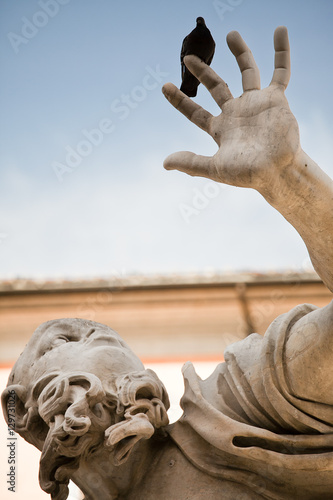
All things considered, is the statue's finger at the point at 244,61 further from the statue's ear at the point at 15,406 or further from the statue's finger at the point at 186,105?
the statue's ear at the point at 15,406

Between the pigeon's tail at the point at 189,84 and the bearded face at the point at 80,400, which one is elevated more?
the pigeon's tail at the point at 189,84

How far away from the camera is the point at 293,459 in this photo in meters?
2.36

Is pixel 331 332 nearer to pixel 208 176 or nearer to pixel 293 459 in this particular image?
pixel 293 459

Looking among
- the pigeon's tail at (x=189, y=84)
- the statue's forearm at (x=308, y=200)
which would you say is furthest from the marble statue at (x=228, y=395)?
the pigeon's tail at (x=189, y=84)

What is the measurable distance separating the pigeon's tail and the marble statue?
12 cm

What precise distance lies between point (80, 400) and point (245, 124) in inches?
44.4

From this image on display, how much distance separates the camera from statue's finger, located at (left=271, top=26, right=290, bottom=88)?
7.61ft

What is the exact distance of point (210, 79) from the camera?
2426 mm

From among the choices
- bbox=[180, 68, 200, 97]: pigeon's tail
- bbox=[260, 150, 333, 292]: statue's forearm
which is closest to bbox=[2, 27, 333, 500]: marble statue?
bbox=[260, 150, 333, 292]: statue's forearm

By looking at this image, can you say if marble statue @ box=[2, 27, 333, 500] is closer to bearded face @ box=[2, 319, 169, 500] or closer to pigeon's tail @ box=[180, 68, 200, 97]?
bearded face @ box=[2, 319, 169, 500]

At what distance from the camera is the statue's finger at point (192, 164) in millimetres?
2268

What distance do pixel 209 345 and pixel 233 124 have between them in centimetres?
522

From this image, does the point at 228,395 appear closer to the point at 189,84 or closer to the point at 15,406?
the point at 15,406

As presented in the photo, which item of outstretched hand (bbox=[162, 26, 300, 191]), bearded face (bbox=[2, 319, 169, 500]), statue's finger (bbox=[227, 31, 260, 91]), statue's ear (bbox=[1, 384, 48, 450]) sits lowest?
statue's ear (bbox=[1, 384, 48, 450])
